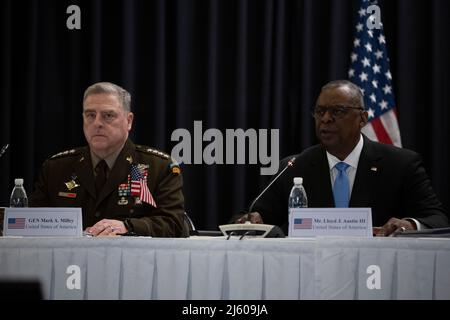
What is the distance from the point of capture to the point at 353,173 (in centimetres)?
401

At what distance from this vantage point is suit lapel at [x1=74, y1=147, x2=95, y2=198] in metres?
3.56

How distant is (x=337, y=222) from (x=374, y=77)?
2464mm

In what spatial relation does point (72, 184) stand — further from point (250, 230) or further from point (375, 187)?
point (375, 187)

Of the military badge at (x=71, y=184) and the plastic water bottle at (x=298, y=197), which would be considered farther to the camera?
the plastic water bottle at (x=298, y=197)

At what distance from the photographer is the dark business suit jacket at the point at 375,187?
3.90 metres

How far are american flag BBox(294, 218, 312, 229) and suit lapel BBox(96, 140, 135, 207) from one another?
1.06m

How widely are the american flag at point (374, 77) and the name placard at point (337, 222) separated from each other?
7.26 feet

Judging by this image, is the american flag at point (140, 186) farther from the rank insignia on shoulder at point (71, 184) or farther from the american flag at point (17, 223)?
the american flag at point (17, 223)

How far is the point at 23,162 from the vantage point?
5285 millimetres

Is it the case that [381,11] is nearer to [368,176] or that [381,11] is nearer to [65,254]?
[368,176]

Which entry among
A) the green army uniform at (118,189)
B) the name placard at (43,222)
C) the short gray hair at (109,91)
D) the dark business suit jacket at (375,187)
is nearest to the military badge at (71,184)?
the green army uniform at (118,189)

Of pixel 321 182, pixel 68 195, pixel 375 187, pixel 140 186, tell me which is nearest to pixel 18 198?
pixel 68 195
